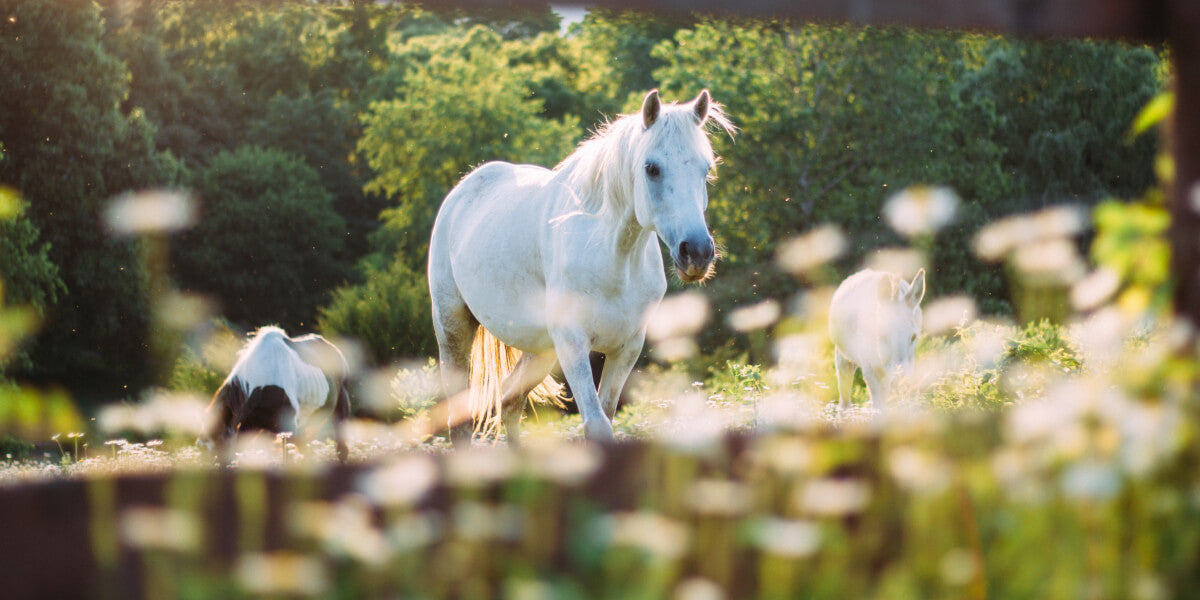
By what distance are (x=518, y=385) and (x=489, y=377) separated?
293 mm

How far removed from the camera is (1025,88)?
24.1 m

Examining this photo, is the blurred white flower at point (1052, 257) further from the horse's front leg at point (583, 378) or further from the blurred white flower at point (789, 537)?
the horse's front leg at point (583, 378)

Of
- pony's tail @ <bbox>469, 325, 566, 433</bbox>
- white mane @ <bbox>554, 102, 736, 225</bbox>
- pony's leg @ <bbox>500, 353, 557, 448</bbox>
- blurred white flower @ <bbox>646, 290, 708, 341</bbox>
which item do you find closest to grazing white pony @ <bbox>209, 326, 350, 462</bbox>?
pony's tail @ <bbox>469, 325, 566, 433</bbox>

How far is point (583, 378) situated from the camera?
489 centimetres

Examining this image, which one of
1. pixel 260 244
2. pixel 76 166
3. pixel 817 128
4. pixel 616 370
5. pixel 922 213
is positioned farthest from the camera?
pixel 260 244

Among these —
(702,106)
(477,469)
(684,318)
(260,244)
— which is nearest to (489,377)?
(702,106)

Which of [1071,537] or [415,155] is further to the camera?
[415,155]

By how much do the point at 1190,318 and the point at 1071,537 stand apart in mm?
544

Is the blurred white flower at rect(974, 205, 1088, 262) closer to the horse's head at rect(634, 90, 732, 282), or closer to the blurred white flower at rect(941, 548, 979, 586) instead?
the blurred white flower at rect(941, 548, 979, 586)

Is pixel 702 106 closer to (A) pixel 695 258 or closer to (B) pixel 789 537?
(A) pixel 695 258

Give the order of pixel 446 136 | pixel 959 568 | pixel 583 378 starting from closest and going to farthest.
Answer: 1. pixel 959 568
2. pixel 583 378
3. pixel 446 136

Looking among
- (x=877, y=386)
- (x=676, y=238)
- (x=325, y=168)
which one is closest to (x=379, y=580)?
(x=676, y=238)

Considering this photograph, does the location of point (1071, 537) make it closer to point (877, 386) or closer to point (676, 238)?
point (676, 238)

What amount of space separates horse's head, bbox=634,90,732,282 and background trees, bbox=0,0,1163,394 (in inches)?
326
